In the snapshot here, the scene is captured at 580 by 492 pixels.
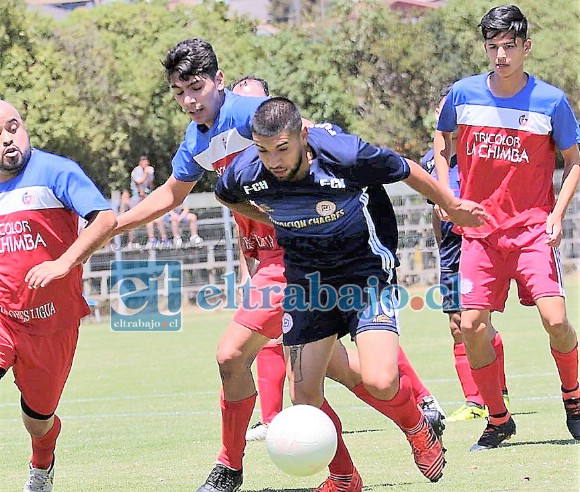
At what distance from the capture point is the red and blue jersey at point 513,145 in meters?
7.19

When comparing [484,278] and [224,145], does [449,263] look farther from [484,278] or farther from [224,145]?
[224,145]

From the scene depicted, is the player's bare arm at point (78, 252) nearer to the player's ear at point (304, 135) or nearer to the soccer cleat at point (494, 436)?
the player's ear at point (304, 135)

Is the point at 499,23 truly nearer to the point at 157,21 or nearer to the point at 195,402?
the point at 195,402

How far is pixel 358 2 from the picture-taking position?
3162 cm

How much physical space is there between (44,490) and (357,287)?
81.4 inches

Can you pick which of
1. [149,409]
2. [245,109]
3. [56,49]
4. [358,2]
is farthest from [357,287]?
[358,2]

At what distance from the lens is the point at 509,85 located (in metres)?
7.29

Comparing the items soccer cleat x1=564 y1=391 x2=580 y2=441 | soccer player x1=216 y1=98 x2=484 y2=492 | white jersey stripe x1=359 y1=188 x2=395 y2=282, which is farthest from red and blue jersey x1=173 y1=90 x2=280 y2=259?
soccer cleat x1=564 y1=391 x2=580 y2=441

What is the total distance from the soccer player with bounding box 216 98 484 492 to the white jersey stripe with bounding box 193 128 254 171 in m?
0.35

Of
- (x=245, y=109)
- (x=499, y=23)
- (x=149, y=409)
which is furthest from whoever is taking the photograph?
(x=149, y=409)

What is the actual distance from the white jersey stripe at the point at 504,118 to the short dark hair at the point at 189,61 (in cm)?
205

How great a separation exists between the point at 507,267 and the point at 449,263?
211cm

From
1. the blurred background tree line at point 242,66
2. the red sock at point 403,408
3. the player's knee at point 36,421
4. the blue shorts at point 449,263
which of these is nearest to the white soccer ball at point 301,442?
the red sock at point 403,408

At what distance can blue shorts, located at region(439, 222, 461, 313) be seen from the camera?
9.29 metres
